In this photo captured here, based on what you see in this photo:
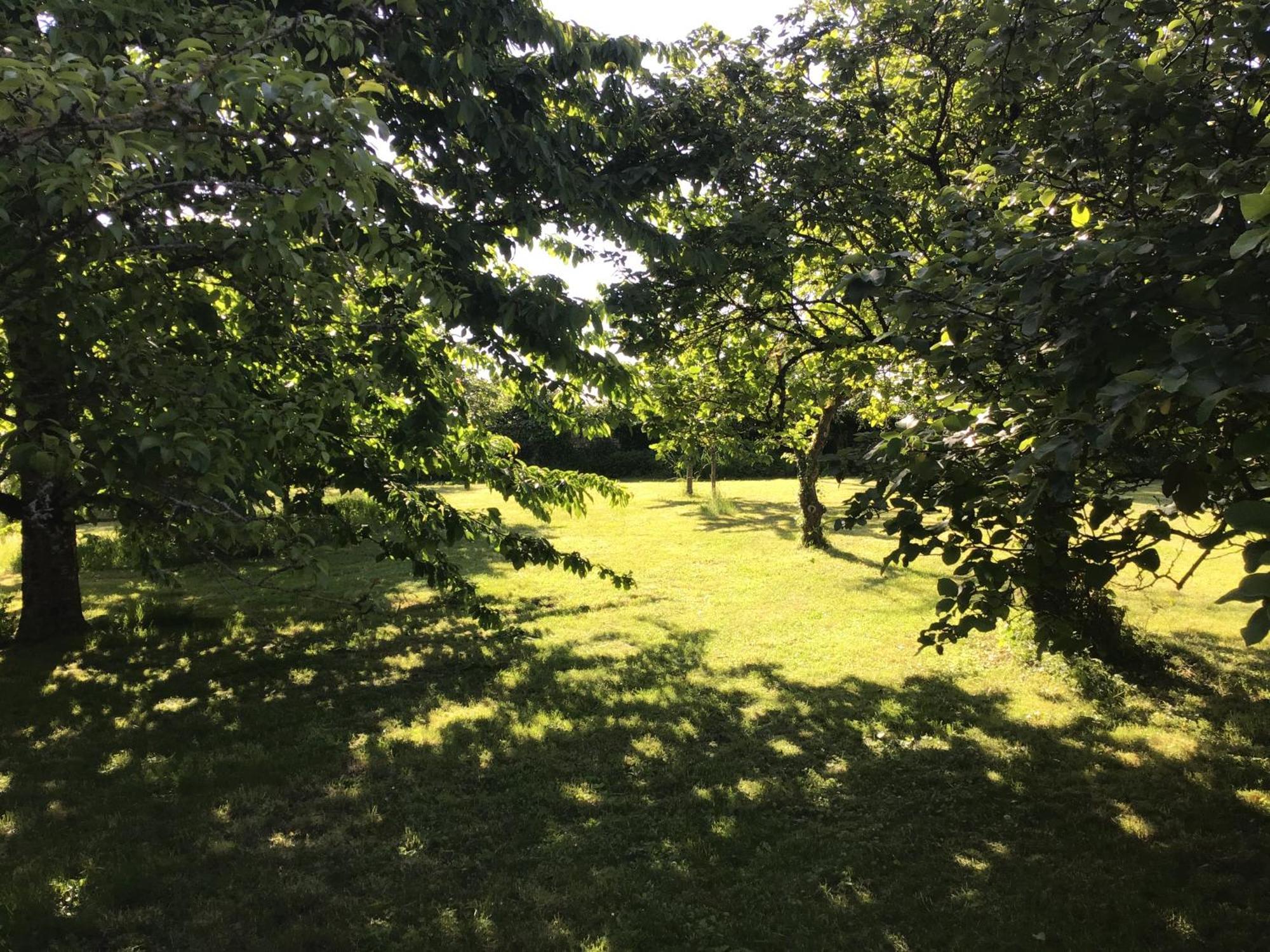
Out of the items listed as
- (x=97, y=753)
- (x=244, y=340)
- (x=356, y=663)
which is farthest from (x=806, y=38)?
(x=97, y=753)

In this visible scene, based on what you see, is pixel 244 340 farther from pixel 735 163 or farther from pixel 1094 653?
pixel 1094 653

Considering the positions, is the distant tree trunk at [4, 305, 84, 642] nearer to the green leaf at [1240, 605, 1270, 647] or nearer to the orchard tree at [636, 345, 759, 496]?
the green leaf at [1240, 605, 1270, 647]

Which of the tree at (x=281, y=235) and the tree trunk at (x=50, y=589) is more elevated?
the tree at (x=281, y=235)

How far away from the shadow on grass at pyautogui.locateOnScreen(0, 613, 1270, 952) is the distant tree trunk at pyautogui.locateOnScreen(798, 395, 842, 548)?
7.43m

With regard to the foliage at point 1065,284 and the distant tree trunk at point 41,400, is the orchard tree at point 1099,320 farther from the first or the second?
the distant tree trunk at point 41,400

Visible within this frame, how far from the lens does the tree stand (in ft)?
7.93

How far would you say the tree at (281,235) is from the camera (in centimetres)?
242

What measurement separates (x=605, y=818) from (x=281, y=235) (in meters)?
4.15

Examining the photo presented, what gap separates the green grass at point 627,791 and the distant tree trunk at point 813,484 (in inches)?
210

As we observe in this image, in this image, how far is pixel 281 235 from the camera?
3053 mm

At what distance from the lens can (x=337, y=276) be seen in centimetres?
423

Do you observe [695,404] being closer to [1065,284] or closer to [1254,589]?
[1065,284]

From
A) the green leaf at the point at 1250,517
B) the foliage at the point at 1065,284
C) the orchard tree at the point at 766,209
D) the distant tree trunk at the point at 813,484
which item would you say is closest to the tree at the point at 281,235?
the orchard tree at the point at 766,209

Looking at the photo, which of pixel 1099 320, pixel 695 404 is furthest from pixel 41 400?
pixel 695 404
